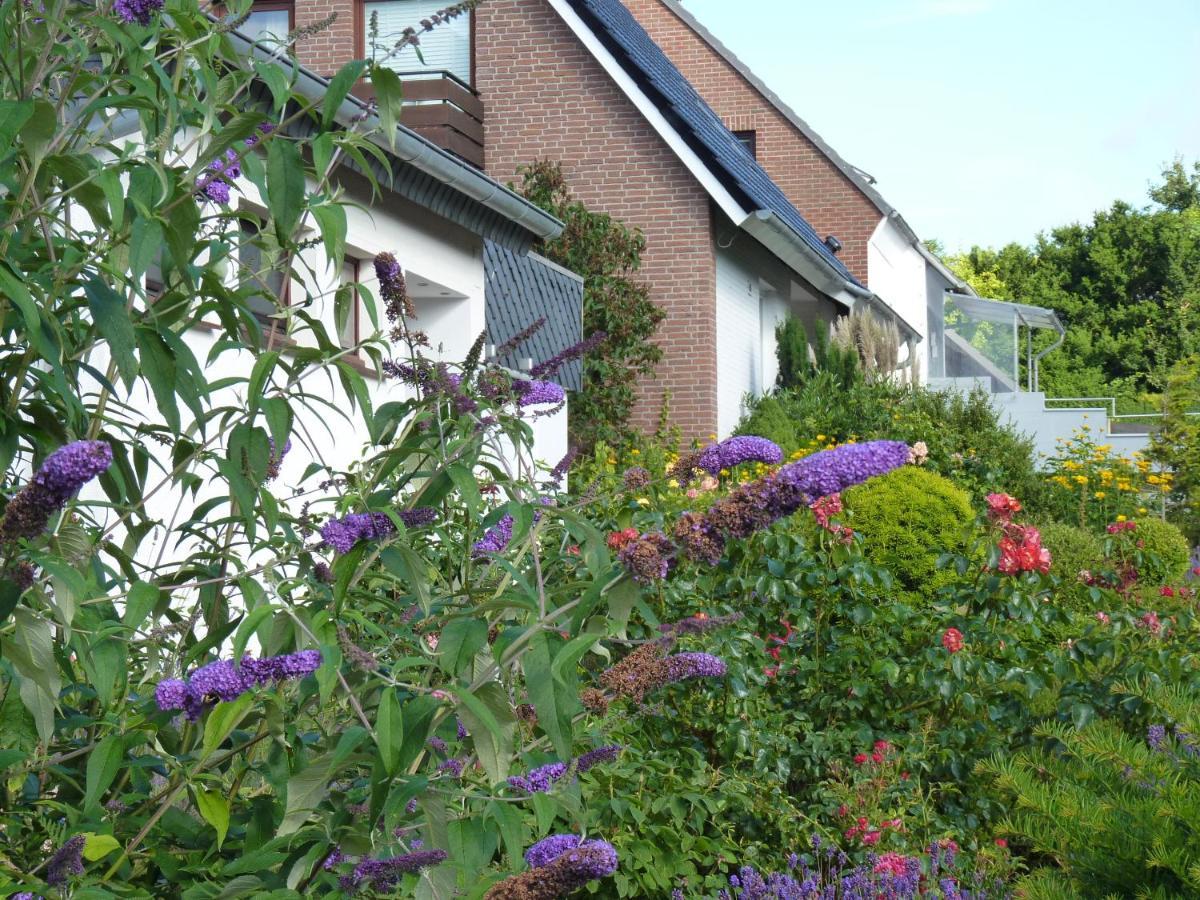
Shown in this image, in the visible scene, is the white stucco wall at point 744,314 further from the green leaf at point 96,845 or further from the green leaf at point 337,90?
the green leaf at point 96,845

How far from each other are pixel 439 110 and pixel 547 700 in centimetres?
1574

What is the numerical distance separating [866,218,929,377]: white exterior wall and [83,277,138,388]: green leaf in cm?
2260

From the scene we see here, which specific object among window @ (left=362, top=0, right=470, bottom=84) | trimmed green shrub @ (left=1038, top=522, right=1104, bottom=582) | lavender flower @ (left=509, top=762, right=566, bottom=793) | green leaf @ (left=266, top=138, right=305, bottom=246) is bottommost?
trimmed green shrub @ (left=1038, top=522, right=1104, bottom=582)

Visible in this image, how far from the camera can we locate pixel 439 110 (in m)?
16.7

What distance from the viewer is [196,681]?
188cm

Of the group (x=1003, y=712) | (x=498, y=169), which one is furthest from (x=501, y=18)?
(x=1003, y=712)

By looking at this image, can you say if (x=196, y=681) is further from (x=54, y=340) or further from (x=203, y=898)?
(x=54, y=340)

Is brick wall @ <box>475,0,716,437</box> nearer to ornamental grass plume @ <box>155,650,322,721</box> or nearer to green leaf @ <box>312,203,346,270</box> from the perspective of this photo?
green leaf @ <box>312,203,346,270</box>

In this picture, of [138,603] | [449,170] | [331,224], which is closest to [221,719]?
[138,603]

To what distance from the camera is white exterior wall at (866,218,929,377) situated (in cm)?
2444

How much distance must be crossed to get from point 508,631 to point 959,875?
267cm

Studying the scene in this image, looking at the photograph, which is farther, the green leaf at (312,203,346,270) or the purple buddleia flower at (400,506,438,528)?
the purple buddleia flower at (400,506,438,528)

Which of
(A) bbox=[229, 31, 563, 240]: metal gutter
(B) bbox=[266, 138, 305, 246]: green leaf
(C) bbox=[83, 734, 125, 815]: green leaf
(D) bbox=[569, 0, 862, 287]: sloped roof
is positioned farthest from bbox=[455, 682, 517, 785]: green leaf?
(D) bbox=[569, 0, 862, 287]: sloped roof

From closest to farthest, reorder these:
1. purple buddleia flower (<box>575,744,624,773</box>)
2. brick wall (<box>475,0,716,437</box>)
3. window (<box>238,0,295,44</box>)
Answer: purple buddleia flower (<box>575,744,624,773</box>)
brick wall (<box>475,0,716,437</box>)
window (<box>238,0,295,44</box>)
